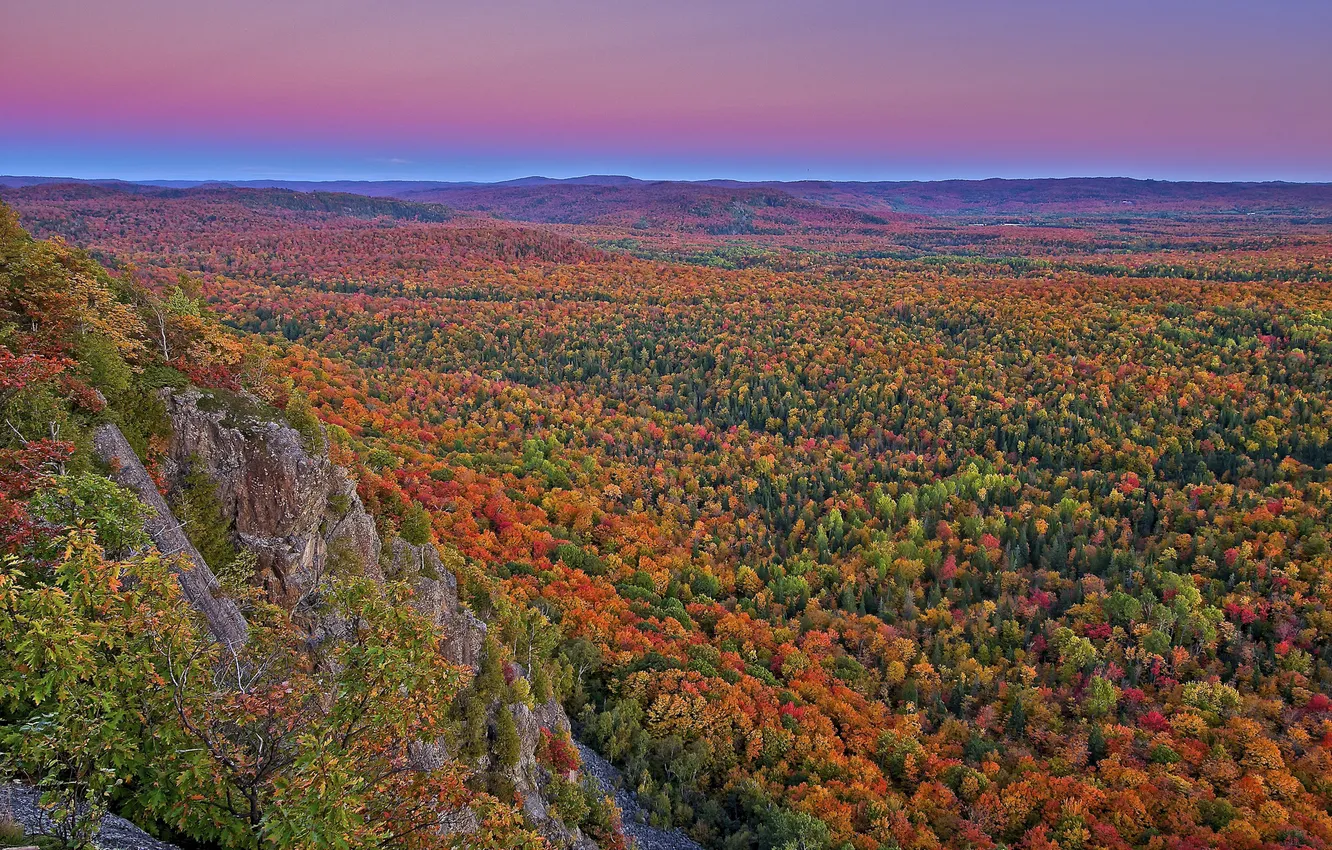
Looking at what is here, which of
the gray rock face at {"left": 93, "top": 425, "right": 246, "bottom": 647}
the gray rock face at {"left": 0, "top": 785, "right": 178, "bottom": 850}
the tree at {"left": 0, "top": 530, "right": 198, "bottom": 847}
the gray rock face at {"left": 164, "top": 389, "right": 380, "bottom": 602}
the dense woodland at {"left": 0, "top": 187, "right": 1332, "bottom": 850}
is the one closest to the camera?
the tree at {"left": 0, "top": 530, "right": 198, "bottom": 847}

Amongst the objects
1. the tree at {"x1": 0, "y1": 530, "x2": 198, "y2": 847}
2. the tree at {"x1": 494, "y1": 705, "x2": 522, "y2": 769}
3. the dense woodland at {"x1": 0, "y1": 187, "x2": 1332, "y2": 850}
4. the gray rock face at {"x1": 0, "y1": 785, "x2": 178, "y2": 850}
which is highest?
the tree at {"x1": 0, "y1": 530, "x2": 198, "y2": 847}

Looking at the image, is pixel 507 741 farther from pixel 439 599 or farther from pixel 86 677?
pixel 86 677

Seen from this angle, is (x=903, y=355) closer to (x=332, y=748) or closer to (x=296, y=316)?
(x=296, y=316)

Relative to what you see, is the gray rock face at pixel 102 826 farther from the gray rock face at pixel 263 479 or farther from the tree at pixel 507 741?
the tree at pixel 507 741

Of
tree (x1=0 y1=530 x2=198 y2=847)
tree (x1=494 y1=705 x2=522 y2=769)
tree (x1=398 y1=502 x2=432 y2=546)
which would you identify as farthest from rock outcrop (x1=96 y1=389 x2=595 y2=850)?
tree (x1=0 y1=530 x2=198 y2=847)

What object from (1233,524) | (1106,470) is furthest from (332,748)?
(1106,470)

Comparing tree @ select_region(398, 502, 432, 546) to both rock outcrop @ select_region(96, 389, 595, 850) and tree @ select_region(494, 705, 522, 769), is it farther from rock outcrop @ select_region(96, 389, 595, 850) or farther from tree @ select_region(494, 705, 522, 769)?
tree @ select_region(494, 705, 522, 769)
